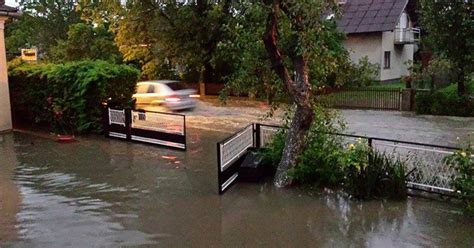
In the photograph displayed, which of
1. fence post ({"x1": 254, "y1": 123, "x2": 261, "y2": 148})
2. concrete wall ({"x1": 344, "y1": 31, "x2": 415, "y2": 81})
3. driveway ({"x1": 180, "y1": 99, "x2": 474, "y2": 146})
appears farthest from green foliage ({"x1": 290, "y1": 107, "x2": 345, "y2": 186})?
concrete wall ({"x1": 344, "y1": 31, "x2": 415, "y2": 81})

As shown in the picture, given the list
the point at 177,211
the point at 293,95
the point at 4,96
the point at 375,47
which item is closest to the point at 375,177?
the point at 293,95

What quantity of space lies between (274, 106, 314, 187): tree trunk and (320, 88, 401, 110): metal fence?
11.1 meters

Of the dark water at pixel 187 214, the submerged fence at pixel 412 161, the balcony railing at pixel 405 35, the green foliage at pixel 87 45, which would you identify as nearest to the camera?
the dark water at pixel 187 214

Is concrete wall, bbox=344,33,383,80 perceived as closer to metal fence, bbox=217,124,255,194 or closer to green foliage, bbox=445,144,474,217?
metal fence, bbox=217,124,255,194

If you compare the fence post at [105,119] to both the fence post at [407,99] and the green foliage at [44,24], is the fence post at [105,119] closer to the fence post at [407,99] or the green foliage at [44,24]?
the fence post at [407,99]

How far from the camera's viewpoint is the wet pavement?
5.98 meters

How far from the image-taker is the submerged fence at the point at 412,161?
7348 mm

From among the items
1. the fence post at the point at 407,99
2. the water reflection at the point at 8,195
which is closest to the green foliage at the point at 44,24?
the fence post at the point at 407,99

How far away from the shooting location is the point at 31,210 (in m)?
7.20

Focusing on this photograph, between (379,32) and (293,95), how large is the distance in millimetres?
22670

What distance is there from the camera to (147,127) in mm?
12328

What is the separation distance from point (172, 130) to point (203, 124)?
4.22 metres

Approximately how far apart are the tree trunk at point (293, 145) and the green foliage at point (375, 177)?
961 mm

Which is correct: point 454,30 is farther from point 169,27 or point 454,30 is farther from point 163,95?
point 169,27
